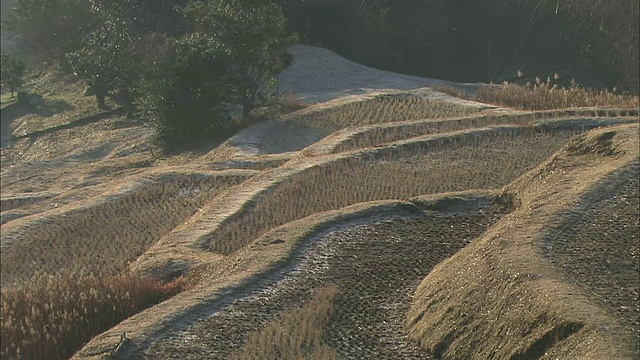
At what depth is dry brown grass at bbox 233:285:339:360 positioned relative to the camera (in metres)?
7.03

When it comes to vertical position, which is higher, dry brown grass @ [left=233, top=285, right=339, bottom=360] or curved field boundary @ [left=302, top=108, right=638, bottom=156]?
curved field boundary @ [left=302, top=108, right=638, bottom=156]

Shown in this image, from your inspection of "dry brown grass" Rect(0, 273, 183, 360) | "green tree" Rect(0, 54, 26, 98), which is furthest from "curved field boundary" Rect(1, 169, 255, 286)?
"green tree" Rect(0, 54, 26, 98)

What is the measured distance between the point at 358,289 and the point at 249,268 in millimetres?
1131

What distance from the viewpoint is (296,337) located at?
728cm

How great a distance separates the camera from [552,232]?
303 inches

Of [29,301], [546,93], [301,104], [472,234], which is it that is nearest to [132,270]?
[29,301]

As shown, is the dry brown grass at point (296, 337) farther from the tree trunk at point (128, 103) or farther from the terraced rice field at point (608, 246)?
the tree trunk at point (128, 103)

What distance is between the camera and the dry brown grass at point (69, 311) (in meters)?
8.70

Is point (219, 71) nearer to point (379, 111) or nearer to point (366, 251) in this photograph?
point (379, 111)

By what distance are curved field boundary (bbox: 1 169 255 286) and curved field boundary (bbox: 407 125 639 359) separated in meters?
5.59

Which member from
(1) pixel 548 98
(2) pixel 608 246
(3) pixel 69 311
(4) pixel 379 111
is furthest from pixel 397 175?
(4) pixel 379 111

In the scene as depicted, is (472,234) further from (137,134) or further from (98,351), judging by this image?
(137,134)

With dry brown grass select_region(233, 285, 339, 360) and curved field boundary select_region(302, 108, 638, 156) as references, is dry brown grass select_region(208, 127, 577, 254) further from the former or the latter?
dry brown grass select_region(233, 285, 339, 360)

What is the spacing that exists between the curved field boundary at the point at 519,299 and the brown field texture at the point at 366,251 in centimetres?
2
